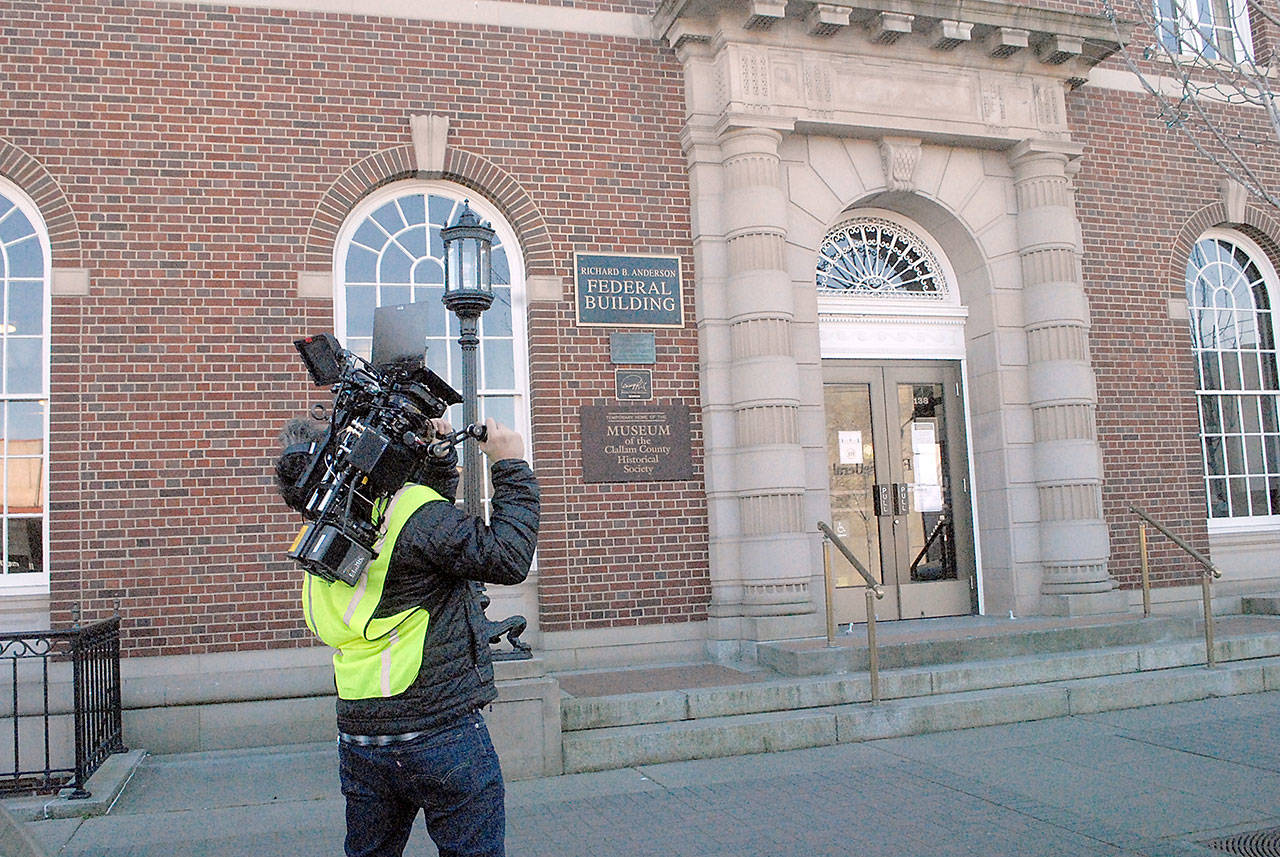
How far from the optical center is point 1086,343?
1009 cm

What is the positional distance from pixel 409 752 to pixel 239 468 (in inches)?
226

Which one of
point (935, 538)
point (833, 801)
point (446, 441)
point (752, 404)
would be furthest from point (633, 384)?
point (446, 441)

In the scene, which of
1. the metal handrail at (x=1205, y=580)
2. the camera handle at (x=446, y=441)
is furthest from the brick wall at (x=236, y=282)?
the camera handle at (x=446, y=441)

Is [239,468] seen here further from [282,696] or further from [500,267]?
[500,267]

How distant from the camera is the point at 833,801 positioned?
591 centimetres

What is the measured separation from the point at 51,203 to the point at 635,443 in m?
4.91

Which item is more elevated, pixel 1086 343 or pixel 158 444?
pixel 1086 343

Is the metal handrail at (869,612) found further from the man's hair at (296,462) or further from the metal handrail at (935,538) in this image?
the man's hair at (296,462)

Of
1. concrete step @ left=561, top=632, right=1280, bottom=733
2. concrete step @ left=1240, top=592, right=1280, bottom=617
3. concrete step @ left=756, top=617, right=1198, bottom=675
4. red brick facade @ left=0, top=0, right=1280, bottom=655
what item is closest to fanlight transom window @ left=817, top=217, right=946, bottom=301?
red brick facade @ left=0, top=0, right=1280, bottom=655

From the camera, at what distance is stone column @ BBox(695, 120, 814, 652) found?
28.8ft

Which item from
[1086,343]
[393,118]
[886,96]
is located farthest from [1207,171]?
[393,118]

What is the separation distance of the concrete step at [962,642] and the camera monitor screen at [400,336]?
551cm

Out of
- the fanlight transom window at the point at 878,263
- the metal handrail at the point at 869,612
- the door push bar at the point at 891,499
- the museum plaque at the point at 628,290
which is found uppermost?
the fanlight transom window at the point at 878,263

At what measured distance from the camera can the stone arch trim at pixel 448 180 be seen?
845 centimetres
